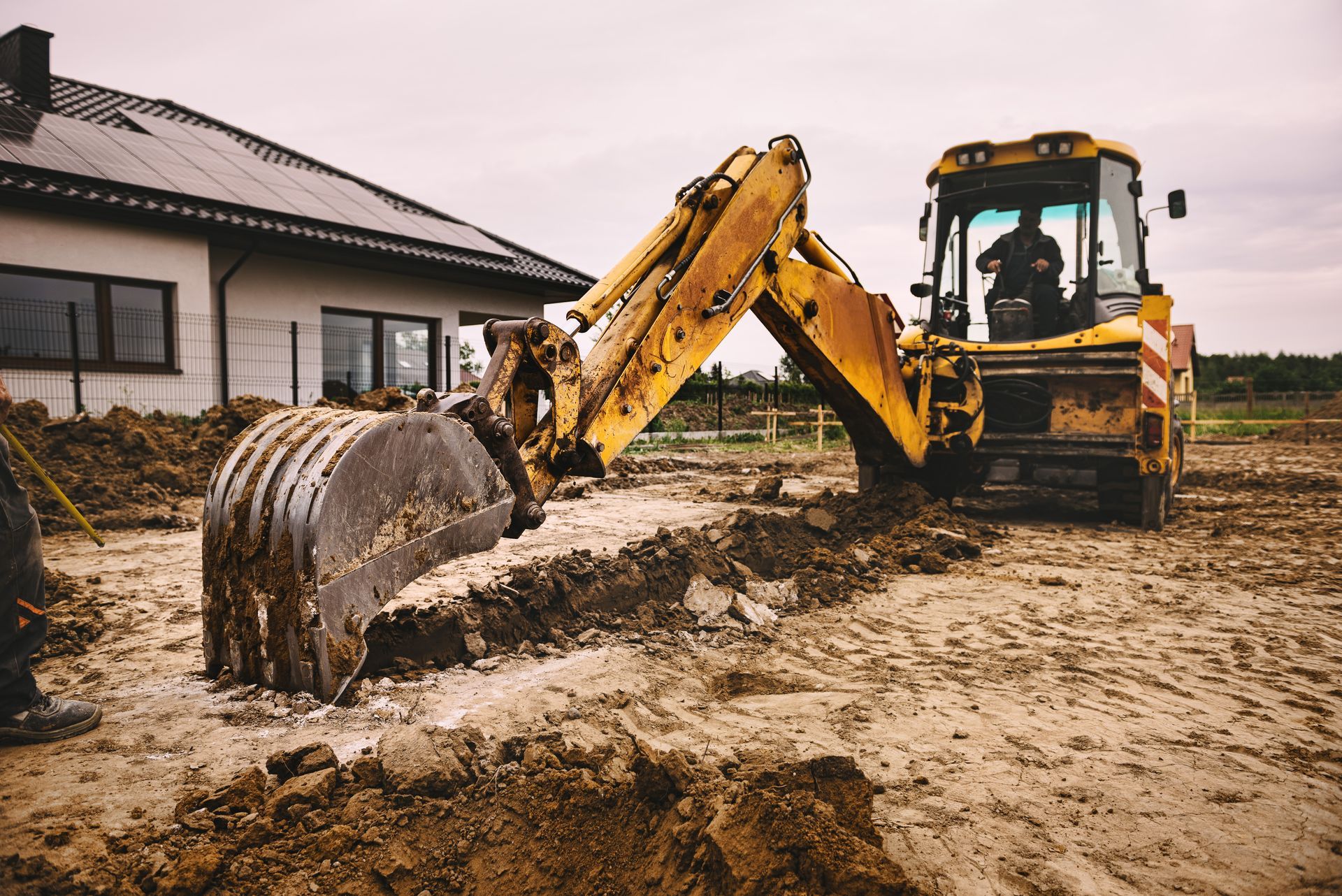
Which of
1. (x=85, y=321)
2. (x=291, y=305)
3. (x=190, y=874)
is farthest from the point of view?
(x=291, y=305)

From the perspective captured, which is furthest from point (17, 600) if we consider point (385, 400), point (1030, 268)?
point (385, 400)

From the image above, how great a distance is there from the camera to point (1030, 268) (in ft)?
24.8

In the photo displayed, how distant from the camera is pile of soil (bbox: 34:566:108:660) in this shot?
Result: 378cm

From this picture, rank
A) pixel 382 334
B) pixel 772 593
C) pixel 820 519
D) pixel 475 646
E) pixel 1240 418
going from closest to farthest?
1. pixel 475 646
2. pixel 772 593
3. pixel 820 519
4. pixel 382 334
5. pixel 1240 418

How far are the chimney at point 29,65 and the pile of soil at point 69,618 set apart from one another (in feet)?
42.6

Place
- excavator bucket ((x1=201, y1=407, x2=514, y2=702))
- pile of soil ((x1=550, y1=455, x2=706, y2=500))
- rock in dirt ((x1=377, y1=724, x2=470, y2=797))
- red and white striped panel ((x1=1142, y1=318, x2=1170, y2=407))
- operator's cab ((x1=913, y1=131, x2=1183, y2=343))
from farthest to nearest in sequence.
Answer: pile of soil ((x1=550, y1=455, x2=706, y2=500)), operator's cab ((x1=913, y1=131, x2=1183, y2=343)), red and white striped panel ((x1=1142, y1=318, x2=1170, y2=407)), excavator bucket ((x1=201, y1=407, x2=514, y2=702)), rock in dirt ((x1=377, y1=724, x2=470, y2=797))

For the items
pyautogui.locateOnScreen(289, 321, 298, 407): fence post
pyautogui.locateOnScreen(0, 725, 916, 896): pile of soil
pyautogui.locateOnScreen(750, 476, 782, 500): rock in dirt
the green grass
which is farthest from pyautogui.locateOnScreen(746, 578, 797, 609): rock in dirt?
the green grass

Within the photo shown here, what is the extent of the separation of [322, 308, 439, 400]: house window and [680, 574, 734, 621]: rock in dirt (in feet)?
33.8

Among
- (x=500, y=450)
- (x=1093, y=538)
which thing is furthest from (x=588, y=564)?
(x=1093, y=538)

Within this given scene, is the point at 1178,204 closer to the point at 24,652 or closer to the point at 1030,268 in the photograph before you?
the point at 1030,268

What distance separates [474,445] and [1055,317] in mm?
6161

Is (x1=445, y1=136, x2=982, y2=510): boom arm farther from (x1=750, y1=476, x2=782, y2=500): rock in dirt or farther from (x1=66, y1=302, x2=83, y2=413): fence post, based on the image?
(x1=66, y1=302, x2=83, y2=413): fence post

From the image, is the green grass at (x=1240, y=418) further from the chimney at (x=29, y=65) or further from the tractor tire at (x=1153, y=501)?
the chimney at (x=29, y=65)

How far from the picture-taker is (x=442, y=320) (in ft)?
50.9
